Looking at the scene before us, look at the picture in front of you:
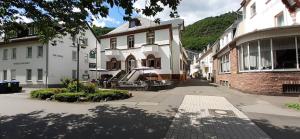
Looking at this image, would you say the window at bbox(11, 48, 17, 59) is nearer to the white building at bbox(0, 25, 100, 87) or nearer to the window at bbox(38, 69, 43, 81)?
the white building at bbox(0, 25, 100, 87)

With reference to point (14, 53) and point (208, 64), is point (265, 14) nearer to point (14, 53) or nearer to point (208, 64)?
point (14, 53)

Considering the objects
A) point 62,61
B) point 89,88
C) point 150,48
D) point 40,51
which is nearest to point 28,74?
point 40,51

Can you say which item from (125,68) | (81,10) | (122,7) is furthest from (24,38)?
(122,7)

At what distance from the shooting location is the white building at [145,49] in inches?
1126

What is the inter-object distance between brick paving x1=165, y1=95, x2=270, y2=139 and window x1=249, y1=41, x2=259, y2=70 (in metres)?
6.98

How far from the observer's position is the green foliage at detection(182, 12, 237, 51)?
74338 mm

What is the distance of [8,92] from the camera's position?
22.1 m

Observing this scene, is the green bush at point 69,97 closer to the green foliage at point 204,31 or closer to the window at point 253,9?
the window at point 253,9

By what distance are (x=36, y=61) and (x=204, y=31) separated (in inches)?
2577

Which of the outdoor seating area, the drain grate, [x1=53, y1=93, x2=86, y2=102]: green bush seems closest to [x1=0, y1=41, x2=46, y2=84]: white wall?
the outdoor seating area

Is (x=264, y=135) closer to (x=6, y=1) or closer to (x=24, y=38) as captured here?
(x=6, y=1)

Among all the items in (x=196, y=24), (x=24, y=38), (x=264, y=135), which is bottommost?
(x=264, y=135)

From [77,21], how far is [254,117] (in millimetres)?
7619

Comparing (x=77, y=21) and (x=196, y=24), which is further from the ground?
(x=196, y=24)
